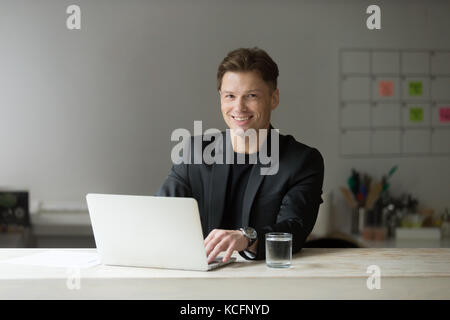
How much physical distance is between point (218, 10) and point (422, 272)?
282 cm

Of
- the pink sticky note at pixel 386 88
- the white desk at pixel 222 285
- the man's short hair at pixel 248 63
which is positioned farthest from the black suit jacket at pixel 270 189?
the pink sticky note at pixel 386 88

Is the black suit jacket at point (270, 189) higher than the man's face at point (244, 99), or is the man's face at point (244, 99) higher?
the man's face at point (244, 99)

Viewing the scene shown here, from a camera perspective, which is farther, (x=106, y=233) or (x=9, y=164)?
(x=9, y=164)

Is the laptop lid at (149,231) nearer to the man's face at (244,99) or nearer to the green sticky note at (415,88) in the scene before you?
the man's face at (244,99)

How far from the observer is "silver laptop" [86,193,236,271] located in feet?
4.01

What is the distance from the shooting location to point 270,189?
5.86ft

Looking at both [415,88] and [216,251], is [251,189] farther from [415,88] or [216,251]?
[415,88]

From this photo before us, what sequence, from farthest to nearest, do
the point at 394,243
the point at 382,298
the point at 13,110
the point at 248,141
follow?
the point at 13,110
the point at 394,243
the point at 248,141
the point at 382,298

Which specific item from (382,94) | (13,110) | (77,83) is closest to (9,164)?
(13,110)

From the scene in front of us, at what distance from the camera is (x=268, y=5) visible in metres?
3.79

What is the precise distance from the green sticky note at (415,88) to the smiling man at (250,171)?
2.27 m

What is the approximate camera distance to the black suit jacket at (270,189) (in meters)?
1.67

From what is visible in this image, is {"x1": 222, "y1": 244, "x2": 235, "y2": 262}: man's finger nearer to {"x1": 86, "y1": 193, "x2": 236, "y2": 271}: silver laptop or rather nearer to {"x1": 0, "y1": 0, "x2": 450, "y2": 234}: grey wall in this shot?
{"x1": 86, "y1": 193, "x2": 236, "y2": 271}: silver laptop

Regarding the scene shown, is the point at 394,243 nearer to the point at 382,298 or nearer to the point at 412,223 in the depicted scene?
the point at 412,223
